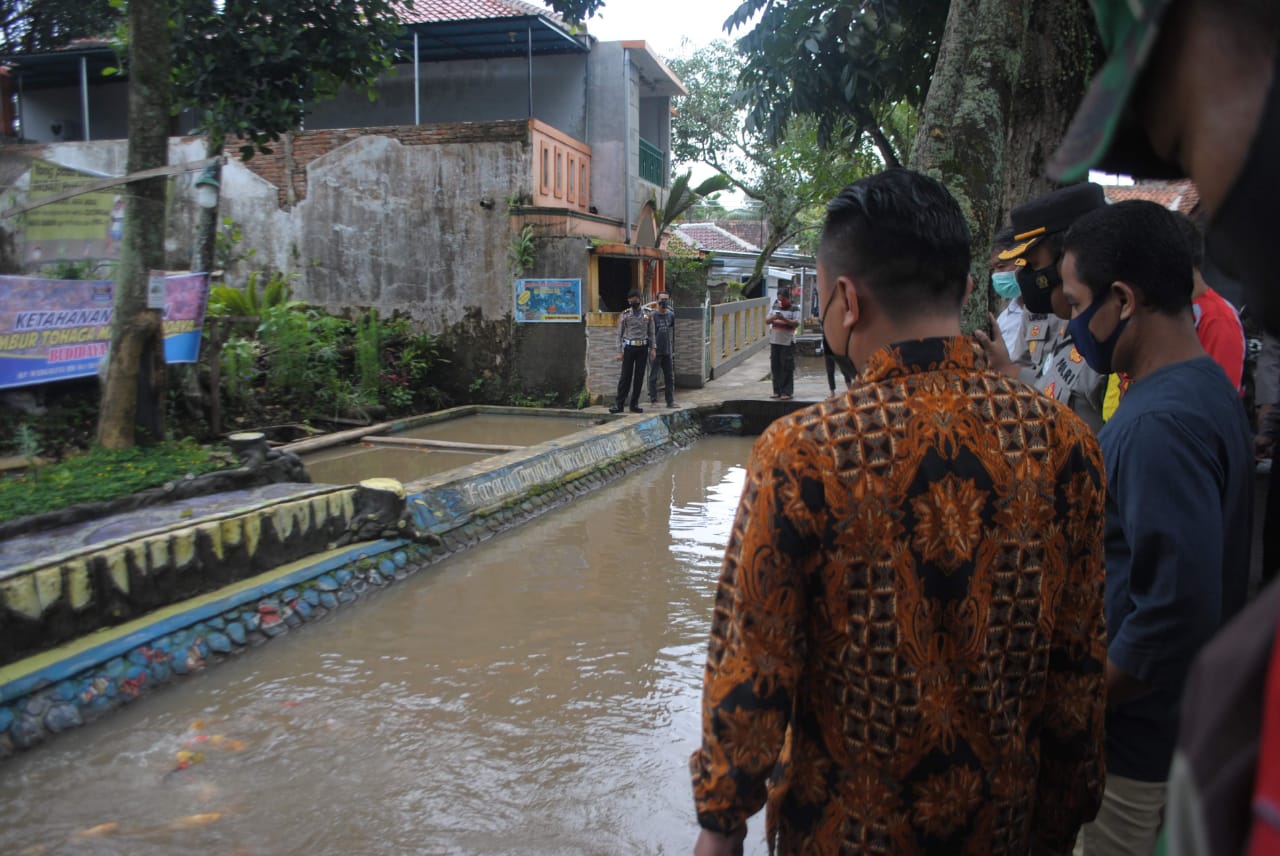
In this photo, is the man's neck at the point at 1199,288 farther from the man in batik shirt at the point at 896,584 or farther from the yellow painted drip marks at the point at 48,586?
the yellow painted drip marks at the point at 48,586

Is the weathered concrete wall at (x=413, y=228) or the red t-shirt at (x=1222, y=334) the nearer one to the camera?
the red t-shirt at (x=1222, y=334)

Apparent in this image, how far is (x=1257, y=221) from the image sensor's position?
0.73 m

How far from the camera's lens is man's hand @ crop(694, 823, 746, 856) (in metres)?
1.40

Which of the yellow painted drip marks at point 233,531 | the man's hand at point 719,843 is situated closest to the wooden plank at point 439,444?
the yellow painted drip marks at point 233,531

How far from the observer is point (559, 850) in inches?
135

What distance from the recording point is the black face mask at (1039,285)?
2945 mm

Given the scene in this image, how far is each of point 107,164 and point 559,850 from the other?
15.7 meters

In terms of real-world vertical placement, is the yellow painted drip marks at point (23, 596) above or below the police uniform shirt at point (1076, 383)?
below

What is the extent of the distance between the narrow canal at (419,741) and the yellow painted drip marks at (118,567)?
59 centimetres

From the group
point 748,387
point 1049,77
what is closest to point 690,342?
point 748,387

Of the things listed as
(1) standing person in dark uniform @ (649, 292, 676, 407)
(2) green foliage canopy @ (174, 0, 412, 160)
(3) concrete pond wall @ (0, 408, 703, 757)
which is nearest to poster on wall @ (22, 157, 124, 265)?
(2) green foliage canopy @ (174, 0, 412, 160)

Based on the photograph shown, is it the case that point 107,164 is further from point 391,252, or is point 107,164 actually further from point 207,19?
point 207,19

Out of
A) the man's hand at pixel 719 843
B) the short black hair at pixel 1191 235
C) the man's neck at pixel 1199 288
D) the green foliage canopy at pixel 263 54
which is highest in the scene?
the green foliage canopy at pixel 263 54

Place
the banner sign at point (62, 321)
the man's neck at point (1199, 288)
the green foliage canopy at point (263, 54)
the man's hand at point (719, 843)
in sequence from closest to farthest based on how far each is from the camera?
the man's hand at point (719, 843)
the man's neck at point (1199, 288)
the banner sign at point (62, 321)
the green foliage canopy at point (263, 54)
